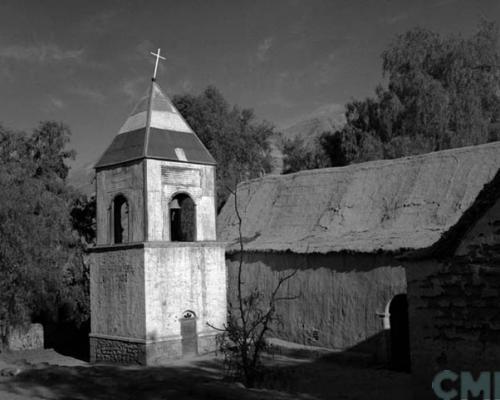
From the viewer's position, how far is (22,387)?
8.95 metres

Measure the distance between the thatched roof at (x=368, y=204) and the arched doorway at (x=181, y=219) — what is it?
1.75 m

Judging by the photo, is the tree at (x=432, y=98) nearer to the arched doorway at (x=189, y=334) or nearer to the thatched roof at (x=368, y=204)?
the thatched roof at (x=368, y=204)

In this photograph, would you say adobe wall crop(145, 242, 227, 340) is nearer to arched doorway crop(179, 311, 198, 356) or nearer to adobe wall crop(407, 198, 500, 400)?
arched doorway crop(179, 311, 198, 356)

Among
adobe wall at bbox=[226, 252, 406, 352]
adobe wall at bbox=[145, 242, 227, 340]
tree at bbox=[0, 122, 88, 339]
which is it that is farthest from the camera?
tree at bbox=[0, 122, 88, 339]

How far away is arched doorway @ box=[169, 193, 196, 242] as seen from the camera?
878 inches

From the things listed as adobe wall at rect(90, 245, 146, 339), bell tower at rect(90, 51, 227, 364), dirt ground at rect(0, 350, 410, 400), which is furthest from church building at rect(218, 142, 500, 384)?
adobe wall at rect(90, 245, 146, 339)

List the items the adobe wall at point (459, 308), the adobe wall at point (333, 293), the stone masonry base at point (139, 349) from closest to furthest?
the adobe wall at point (459, 308)
the adobe wall at point (333, 293)
the stone masonry base at point (139, 349)

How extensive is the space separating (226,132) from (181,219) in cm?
970

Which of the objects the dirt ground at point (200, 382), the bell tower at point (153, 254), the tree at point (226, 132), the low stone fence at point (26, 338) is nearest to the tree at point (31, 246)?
the low stone fence at point (26, 338)

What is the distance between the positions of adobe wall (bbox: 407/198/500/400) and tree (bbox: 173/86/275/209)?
22876 mm

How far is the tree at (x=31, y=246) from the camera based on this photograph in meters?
19.7

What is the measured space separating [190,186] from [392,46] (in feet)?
58.0

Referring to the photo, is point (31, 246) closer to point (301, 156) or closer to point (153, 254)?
point (153, 254)

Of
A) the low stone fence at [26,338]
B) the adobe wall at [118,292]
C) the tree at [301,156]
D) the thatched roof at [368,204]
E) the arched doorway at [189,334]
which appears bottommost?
the low stone fence at [26,338]
